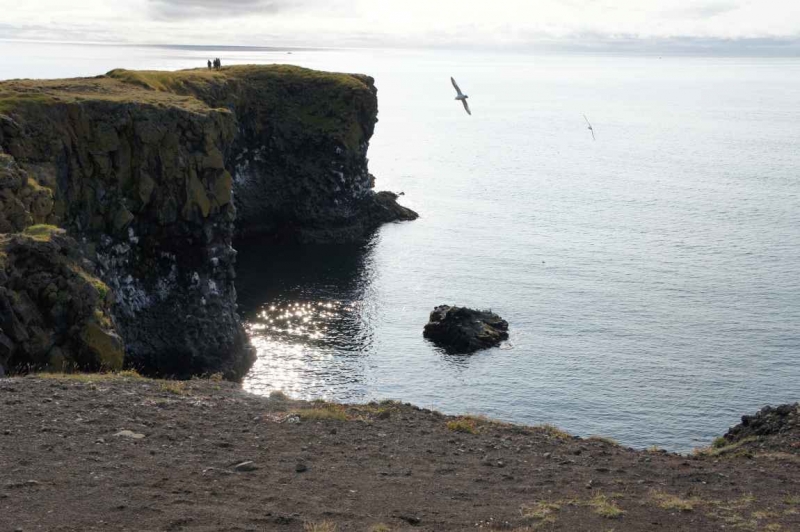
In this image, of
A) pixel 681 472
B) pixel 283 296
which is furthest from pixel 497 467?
pixel 283 296

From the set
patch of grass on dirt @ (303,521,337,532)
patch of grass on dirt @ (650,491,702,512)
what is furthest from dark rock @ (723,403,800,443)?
patch of grass on dirt @ (303,521,337,532)

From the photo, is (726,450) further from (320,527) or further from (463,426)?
(320,527)

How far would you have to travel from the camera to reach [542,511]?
81.8ft

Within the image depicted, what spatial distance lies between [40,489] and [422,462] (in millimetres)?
11605

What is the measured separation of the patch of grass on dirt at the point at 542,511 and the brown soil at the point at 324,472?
6cm

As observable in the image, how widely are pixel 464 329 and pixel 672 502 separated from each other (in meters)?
55.7

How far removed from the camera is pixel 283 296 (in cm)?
9625

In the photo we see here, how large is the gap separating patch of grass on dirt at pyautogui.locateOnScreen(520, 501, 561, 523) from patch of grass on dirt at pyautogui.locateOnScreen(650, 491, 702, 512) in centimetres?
335

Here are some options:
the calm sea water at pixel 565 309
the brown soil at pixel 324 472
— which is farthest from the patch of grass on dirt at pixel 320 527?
the calm sea water at pixel 565 309

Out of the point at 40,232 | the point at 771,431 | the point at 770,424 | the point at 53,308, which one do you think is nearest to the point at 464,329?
the point at 40,232

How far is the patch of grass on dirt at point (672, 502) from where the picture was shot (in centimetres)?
2612

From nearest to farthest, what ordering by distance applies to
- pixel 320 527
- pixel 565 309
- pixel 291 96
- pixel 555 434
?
pixel 320 527, pixel 555 434, pixel 565 309, pixel 291 96

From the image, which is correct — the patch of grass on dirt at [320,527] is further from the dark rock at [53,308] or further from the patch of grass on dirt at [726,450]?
the dark rock at [53,308]

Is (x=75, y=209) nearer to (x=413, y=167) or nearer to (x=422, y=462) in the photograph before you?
(x=422, y=462)
